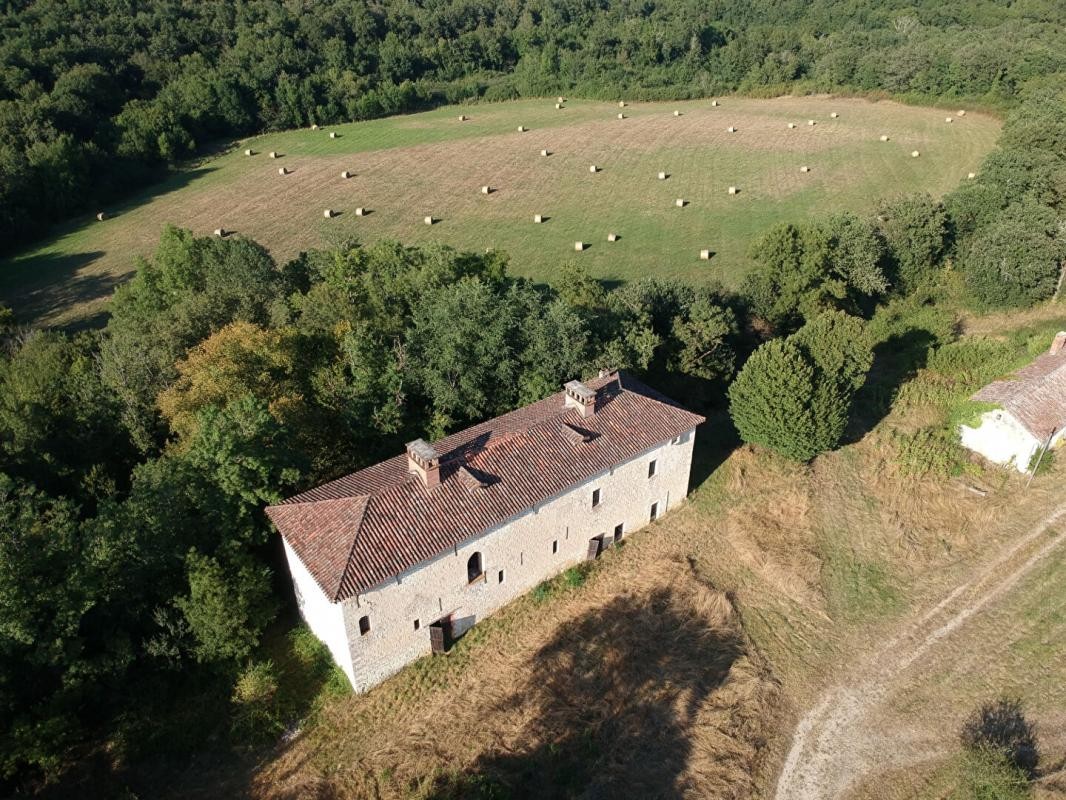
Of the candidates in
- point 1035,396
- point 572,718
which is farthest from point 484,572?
point 1035,396

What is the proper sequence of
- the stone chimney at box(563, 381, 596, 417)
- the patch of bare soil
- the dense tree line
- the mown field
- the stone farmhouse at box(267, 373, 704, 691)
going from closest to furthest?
the patch of bare soil < the stone farmhouse at box(267, 373, 704, 691) < the stone chimney at box(563, 381, 596, 417) < the mown field < the dense tree line

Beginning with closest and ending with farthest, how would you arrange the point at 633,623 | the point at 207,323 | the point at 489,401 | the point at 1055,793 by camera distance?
the point at 1055,793 < the point at 633,623 < the point at 489,401 < the point at 207,323

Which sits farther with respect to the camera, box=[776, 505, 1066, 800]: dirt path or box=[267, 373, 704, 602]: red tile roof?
box=[267, 373, 704, 602]: red tile roof

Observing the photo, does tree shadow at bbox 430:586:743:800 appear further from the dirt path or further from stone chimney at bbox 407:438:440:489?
stone chimney at bbox 407:438:440:489

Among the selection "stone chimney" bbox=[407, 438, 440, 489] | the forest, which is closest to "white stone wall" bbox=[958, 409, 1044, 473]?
the forest

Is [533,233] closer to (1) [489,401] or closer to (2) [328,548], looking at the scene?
(1) [489,401]

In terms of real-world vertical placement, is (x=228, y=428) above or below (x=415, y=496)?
above

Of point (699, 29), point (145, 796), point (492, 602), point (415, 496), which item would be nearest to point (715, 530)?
point (492, 602)
